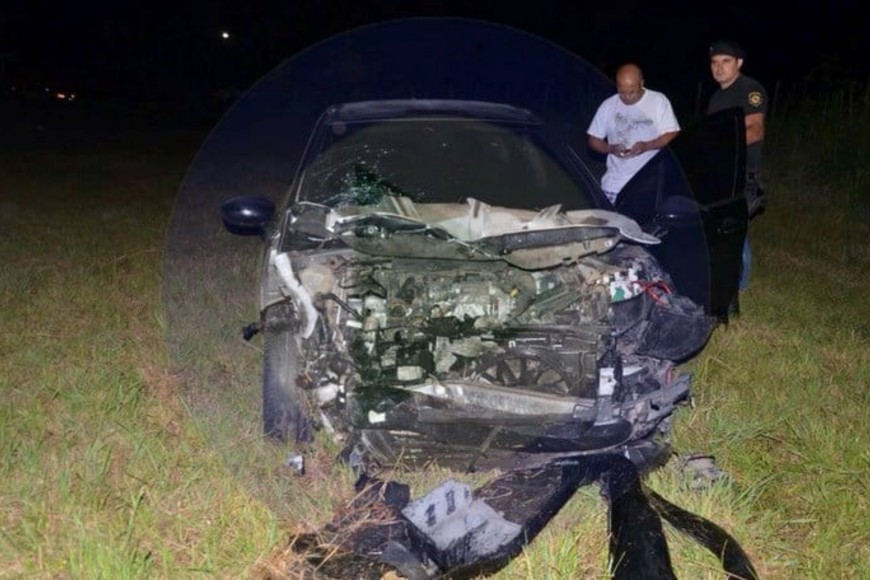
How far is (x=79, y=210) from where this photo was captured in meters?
8.82

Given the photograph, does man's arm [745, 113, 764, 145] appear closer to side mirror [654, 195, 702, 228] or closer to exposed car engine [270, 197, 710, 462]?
side mirror [654, 195, 702, 228]

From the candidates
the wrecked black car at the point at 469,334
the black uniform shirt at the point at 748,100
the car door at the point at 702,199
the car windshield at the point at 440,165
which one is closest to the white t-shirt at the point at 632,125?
the black uniform shirt at the point at 748,100

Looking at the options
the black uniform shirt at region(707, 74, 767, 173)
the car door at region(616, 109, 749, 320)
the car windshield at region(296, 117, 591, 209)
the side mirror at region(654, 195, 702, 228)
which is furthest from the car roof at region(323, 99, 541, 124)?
the black uniform shirt at region(707, 74, 767, 173)

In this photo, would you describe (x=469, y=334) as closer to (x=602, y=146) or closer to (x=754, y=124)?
(x=754, y=124)

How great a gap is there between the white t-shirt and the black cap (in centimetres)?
46

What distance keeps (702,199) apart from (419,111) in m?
1.65

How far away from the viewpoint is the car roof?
4.63 meters

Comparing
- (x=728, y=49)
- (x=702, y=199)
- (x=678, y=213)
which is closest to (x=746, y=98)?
(x=728, y=49)

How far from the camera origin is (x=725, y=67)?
5.24 metres

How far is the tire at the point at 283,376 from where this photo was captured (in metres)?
3.52

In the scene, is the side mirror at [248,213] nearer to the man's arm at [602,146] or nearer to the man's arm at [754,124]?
the man's arm at [602,146]

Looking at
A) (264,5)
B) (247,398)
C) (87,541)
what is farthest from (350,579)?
(264,5)

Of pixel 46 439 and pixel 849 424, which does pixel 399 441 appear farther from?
pixel 849 424

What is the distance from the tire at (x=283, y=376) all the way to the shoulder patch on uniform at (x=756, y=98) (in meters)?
3.22
